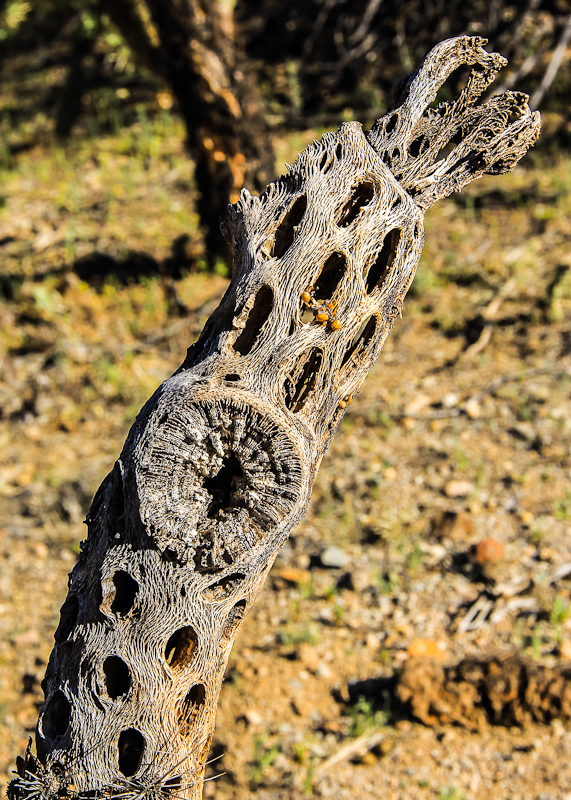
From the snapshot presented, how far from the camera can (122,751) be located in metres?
1.57

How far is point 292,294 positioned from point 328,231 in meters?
0.17

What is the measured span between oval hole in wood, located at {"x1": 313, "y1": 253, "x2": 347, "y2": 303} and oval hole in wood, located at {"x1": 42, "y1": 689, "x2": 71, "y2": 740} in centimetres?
105

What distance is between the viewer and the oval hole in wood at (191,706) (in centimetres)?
160

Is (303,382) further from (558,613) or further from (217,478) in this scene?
(558,613)

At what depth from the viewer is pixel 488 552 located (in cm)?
375

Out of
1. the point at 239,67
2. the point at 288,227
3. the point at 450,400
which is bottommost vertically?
the point at 288,227

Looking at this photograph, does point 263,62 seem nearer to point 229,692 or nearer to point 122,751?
point 229,692

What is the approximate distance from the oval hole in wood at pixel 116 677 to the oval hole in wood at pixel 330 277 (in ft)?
3.01

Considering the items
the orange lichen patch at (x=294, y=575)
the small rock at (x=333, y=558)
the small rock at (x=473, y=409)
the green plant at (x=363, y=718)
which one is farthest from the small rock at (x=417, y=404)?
the green plant at (x=363, y=718)

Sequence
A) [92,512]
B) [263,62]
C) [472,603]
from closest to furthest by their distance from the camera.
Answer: [92,512] < [472,603] < [263,62]

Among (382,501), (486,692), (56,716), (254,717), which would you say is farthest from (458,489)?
(56,716)

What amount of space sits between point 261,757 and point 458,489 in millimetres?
1842

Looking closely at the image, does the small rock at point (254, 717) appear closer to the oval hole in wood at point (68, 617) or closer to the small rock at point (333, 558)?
the small rock at point (333, 558)

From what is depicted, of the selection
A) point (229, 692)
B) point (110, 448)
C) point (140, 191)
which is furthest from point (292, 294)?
point (140, 191)
